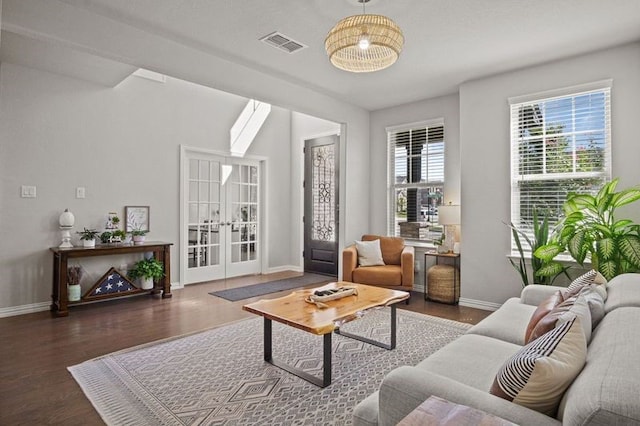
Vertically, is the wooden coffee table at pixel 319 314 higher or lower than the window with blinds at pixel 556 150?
lower

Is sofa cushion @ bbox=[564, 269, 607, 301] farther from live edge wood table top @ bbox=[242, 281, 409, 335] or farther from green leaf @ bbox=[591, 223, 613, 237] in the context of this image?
live edge wood table top @ bbox=[242, 281, 409, 335]

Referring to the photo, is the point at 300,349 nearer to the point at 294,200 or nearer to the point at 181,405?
the point at 181,405

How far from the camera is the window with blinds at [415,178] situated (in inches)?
205

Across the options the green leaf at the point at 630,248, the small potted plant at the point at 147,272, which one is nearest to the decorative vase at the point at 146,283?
the small potted plant at the point at 147,272

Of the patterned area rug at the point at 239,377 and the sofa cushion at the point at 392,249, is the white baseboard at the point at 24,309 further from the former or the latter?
the sofa cushion at the point at 392,249

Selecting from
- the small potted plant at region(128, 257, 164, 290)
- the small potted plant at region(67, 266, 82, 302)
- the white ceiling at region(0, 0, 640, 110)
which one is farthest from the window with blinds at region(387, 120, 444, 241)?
the small potted plant at region(67, 266, 82, 302)

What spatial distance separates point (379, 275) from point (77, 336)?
10.6ft

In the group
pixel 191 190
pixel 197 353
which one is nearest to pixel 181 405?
pixel 197 353

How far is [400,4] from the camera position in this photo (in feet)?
9.12

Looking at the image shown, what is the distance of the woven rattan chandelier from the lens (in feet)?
8.04

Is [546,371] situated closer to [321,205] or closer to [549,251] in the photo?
[549,251]

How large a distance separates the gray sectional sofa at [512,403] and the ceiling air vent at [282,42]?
2879 mm

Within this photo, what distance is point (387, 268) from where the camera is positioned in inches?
185

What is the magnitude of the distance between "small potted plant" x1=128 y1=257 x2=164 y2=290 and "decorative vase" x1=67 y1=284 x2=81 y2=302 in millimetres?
671
